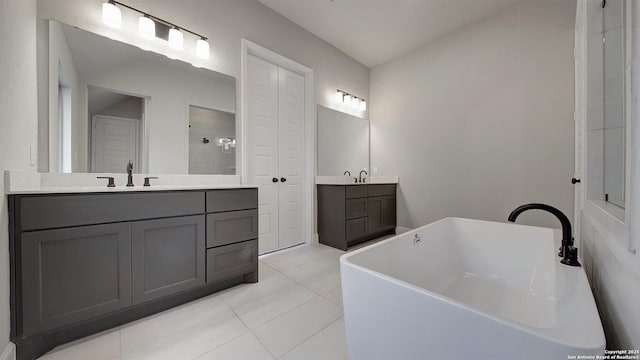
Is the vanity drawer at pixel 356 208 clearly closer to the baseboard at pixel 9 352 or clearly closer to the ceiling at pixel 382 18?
the ceiling at pixel 382 18

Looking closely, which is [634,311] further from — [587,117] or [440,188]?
[440,188]

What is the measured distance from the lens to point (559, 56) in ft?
7.65

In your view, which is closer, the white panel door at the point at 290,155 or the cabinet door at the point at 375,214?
the white panel door at the point at 290,155

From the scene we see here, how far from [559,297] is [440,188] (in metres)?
2.54

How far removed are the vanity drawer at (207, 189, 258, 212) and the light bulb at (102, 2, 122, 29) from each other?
146 centimetres

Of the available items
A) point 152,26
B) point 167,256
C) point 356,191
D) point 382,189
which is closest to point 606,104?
point 356,191

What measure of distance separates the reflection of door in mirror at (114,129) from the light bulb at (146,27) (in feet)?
1.75

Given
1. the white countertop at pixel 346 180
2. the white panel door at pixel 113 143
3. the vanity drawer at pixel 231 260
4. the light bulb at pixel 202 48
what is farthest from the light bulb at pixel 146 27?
the white countertop at pixel 346 180

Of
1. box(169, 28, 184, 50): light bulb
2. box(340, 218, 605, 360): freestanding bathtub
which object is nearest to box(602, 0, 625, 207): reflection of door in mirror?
box(340, 218, 605, 360): freestanding bathtub

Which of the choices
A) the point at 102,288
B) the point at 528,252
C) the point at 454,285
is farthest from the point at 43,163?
the point at 528,252

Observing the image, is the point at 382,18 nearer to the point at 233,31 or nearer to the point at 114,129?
the point at 233,31

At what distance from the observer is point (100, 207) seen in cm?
131

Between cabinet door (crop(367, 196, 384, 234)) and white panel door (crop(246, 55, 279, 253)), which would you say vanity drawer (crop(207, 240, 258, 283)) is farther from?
cabinet door (crop(367, 196, 384, 234))

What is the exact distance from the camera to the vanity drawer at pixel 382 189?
3256mm
